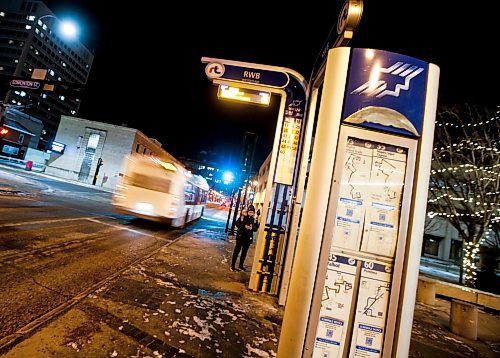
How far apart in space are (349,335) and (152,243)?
8384mm

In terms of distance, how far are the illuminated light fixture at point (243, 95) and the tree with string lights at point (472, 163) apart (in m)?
9.94

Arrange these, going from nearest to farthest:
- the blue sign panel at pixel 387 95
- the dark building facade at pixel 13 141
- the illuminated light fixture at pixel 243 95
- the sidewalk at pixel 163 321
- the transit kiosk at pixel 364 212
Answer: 1. the transit kiosk at pixel 364 212
2. the blue sign panel at pixel 387 95
3. the sidewalk at pixel 163 321
4. the illuminated light fixture at pixel 243 95
5. the dark building facade at pixel 13 141

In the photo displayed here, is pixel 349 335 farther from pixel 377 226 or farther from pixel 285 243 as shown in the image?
pixel 285 243

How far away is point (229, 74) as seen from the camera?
699cm

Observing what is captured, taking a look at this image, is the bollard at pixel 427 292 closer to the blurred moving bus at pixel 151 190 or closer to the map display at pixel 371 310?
the map display at pixel 371 310

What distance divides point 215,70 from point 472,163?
40.3 feet

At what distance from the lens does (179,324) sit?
414cm

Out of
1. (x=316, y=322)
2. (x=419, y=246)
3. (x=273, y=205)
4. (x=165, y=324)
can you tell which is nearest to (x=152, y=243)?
(x=273, y=205)

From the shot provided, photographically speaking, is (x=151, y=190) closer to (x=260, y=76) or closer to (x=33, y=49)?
(x=260, y=76)

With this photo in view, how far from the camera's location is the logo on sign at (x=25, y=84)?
55.1ft

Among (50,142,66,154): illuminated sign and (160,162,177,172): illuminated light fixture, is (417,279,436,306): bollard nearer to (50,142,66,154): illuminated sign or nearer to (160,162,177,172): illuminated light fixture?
(160,162,177,172): illuminated light fixture

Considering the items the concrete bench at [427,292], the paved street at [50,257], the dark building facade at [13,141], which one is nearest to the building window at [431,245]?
the concrete bench at [427,292]

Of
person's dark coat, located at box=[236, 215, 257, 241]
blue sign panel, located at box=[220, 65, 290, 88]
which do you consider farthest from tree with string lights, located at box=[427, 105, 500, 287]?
person's dark coat, located at box=[236, 215, 257, 241]

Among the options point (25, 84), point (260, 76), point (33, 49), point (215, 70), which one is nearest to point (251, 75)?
point (260, 76)
